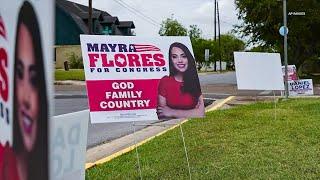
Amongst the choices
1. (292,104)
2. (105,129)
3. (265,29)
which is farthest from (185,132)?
(265,29)

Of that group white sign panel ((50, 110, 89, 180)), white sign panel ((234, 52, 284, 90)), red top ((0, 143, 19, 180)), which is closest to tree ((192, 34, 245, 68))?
white sign panel ((234, 52, 284, 90))

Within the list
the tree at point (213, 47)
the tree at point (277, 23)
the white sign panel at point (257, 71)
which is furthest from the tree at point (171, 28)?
the white sign panel at point (257, 71)

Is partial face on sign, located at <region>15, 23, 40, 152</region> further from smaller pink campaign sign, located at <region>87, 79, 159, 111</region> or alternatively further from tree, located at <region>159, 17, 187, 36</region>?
tree, located at <region>159, 17, 187, 36</region>

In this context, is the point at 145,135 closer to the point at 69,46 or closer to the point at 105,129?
the point at 105,129

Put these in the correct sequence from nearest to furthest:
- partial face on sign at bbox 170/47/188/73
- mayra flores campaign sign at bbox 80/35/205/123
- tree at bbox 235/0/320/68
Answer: mayra flores campaign sign at bbox 80/35/205/123, partial face on sign at bbox 170/47/188/73, tree at bbox 235/0/320/68

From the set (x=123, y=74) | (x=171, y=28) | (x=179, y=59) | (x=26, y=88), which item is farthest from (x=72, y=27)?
(x=26, y=88)

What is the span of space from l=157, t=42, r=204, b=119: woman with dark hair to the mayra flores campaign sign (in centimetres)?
8

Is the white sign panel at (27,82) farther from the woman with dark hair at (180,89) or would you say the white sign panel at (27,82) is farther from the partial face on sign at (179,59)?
the partial face on sign at (179,59)

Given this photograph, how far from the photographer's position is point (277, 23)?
36062mm

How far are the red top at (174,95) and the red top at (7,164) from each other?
4.73 m

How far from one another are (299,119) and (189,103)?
6211 millimetres

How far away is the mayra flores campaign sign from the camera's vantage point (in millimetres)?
6258

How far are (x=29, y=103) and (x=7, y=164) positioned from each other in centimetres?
32

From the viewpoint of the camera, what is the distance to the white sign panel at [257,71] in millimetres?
12570
